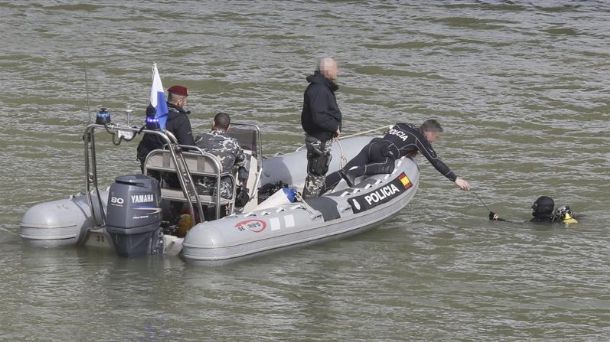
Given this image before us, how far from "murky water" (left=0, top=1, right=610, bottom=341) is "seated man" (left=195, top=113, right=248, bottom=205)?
1.94 ft

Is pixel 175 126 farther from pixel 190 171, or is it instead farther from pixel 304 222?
pixel 304 222

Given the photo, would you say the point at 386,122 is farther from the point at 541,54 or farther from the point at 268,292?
the point at 268,292

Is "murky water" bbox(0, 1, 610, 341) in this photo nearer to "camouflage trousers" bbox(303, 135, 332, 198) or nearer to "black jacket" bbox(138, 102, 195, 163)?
"camouflage trousers" bbox(303, 135, 332, 198)

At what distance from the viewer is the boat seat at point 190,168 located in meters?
9.70

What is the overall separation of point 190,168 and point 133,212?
0.59 meters

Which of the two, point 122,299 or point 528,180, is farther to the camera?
point 528,180

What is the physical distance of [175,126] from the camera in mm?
9953

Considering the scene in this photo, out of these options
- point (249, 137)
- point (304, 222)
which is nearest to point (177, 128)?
point (304, 222)

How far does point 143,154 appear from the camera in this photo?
1012 cm

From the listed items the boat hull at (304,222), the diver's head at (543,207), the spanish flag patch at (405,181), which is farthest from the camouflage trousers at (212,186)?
the diver's head at (543,207)

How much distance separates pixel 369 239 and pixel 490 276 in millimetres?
1372

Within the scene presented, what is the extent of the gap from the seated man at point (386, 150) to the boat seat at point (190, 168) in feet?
5.50

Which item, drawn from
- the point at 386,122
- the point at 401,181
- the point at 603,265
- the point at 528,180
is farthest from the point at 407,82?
the point at 603,265

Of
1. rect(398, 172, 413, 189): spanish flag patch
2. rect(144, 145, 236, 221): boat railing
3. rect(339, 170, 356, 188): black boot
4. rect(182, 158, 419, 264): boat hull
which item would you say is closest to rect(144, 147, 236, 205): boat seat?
rect(144, 145, 236, 221): boat railing
